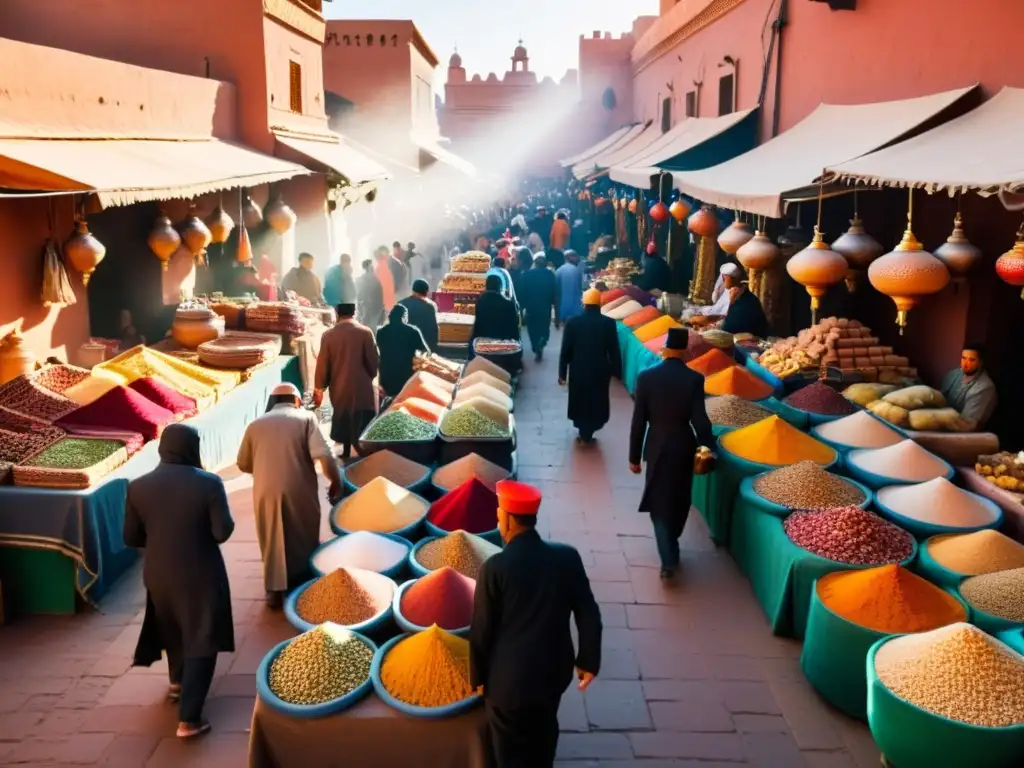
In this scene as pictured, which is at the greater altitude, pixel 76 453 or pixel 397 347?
pixel 397 347

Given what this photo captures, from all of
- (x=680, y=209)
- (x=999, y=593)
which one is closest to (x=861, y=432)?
(x=999, y=593)

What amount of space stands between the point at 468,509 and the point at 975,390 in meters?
3.78

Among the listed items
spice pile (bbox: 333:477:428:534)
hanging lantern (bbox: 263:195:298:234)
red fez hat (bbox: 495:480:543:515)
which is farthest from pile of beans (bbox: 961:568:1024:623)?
hanging lantern (bbox: 263:195:298:234)

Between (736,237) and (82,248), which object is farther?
(736,237)

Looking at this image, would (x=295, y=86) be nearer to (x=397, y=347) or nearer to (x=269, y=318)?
(x=269, y=318)

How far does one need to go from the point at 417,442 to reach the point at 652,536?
1.84m

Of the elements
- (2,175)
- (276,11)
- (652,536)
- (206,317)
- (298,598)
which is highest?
(276,11)

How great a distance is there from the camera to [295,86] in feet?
43.5

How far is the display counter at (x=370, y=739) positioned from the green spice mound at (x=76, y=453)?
8.51 ft

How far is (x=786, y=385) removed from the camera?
7.61m

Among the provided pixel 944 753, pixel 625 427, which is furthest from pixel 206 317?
pixel 944 753

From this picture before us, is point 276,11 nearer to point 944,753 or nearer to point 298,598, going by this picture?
point 298,598

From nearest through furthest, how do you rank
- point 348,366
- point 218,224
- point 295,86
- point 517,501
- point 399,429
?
→ point 517,501 < point 399,429 < point 348,366 < point 218,224 < point 295,86

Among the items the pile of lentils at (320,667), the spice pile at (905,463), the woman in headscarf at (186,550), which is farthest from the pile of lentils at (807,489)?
the woman in headscarf at (186,550)
